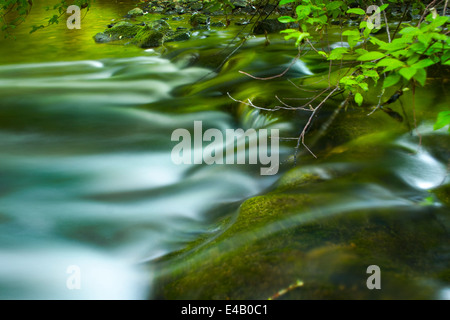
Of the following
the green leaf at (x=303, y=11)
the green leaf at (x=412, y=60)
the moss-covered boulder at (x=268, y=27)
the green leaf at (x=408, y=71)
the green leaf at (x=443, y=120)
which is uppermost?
the moss-covered boulder at (x=268, y=27)

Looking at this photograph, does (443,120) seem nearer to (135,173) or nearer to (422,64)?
(422,64)

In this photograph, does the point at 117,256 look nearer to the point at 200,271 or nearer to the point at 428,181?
the point at 200,271

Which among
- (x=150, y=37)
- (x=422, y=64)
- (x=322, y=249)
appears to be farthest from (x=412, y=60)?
(x=150, y=37)

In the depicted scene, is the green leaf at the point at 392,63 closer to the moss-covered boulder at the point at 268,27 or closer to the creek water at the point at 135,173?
the creek water at the point at 135,173

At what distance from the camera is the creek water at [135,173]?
228cm

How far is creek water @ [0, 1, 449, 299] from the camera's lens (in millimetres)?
2283

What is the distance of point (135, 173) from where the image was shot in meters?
3.51

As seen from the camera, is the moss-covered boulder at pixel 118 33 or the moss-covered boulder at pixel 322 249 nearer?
the moss-covered boulder at pixel 322 249

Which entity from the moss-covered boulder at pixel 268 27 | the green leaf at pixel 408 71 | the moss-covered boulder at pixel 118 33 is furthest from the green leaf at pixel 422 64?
the moss-covered boulder at pixel 118 33

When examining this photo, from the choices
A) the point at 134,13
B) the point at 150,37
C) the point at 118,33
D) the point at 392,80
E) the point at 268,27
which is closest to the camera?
the point at 392,80

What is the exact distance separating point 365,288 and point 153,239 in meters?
1.36

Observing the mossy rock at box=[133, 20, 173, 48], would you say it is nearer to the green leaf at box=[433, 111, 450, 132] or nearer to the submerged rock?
the submerged rock

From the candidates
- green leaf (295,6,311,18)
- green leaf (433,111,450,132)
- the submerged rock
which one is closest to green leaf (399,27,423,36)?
green leaf (433,111,450,132)

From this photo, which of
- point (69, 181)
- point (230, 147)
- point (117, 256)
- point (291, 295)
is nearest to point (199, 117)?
point (230, 147)
